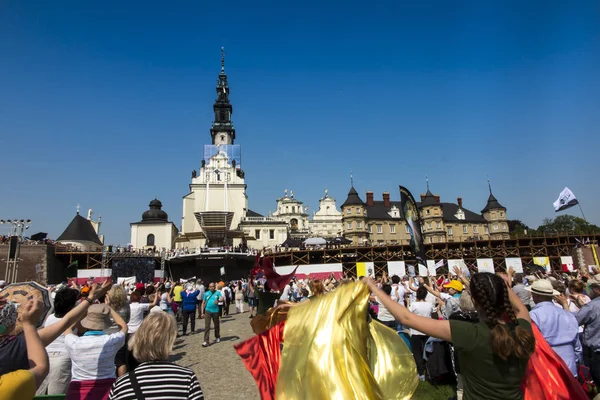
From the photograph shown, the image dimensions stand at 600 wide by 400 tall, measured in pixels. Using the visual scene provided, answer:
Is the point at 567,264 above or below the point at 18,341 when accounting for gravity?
below

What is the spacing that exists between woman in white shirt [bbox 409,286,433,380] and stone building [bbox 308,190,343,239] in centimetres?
6868

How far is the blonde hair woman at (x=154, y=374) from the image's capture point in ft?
8.34

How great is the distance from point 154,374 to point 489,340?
2.35 metres

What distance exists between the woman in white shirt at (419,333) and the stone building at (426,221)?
5990 centimetres

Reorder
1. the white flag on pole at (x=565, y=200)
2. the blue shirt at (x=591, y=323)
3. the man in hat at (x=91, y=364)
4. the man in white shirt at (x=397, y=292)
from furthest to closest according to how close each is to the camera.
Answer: the white flag on pole at (x=565, y=200)
the man in white shirt at (x=397, y=292)
the blue shirt at (x=591, y=323)
the man in hat at (x=91, y=364)

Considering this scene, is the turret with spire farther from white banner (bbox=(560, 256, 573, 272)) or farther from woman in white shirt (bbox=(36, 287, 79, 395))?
woman in white shirt (bbox=(36, 287, 79, 395))

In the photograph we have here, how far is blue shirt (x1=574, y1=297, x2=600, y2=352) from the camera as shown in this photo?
4.99m

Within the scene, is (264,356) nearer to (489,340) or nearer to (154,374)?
(154,374)

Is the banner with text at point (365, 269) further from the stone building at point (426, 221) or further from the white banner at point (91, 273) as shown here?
the stone building at point (426, 221)

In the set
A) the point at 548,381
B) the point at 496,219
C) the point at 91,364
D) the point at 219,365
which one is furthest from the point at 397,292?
the point at 496,219

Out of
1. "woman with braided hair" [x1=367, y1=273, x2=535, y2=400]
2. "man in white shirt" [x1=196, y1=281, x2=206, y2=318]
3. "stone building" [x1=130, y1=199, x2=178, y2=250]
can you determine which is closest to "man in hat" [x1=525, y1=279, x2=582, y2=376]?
"woman with braided hair" [x1=367, y1=273, x2=535, y2=400]

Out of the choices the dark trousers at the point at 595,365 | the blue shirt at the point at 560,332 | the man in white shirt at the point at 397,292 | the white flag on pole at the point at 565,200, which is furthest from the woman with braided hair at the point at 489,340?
the white flag on pole at the point at 565,200

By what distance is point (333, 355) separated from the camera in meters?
3.40

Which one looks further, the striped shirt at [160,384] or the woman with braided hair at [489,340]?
the woman with braided hair at [489,340]
